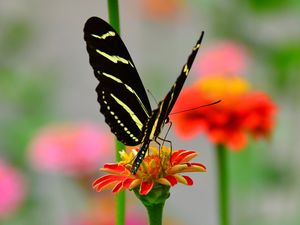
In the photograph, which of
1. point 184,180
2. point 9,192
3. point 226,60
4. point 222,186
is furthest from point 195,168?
point 226,60

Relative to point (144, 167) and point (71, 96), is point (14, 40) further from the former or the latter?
point (144, 167)

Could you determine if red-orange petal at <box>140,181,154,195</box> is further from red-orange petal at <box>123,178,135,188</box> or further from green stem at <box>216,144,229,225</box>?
green stem at <box>216,144,229,225</box>

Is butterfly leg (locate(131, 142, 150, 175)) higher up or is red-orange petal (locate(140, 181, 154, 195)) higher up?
butterfly leg (locate(131, 142, 150, 175))

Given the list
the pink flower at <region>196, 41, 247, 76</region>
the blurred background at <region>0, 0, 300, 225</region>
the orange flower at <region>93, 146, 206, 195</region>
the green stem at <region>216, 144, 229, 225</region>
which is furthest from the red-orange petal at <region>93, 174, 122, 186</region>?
the pink flower at <region>196, 41, 247, 76</region>

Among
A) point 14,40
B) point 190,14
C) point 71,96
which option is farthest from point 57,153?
point 71,96

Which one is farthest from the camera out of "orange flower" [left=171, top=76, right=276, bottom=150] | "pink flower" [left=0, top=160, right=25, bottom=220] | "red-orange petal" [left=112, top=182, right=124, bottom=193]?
"pink flower" [left=0, top=160, right=25, bottom=220]

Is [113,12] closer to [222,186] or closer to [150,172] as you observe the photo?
[150,172]
